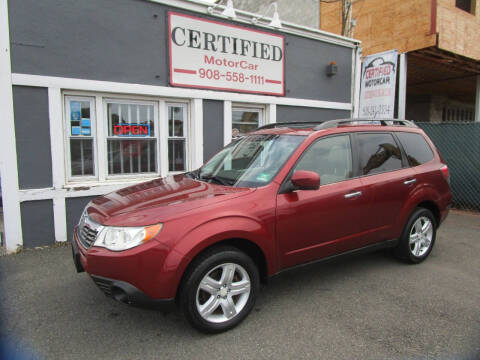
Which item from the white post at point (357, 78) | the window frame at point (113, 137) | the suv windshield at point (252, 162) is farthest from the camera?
the white post at point (357, 78)

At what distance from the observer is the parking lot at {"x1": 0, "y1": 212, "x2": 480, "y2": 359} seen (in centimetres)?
270

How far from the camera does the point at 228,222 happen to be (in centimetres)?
284

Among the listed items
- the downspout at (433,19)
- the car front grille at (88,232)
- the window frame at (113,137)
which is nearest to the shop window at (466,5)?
the downspout at (433,19)

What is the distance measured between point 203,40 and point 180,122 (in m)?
1.60

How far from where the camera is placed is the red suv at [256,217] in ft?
8.66

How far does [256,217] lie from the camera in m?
2.99

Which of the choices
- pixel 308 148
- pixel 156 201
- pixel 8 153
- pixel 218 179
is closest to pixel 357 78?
pixel 308 148

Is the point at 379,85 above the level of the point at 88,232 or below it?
above

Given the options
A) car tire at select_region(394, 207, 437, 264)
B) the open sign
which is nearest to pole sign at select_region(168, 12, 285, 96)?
the open sign

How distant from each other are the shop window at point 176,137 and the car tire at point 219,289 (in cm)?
401

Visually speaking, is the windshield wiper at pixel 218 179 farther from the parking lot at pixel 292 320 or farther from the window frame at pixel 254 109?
the window frame at pixel 254 109

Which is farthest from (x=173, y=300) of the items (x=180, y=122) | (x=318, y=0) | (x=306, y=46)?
(x=318, y=0)

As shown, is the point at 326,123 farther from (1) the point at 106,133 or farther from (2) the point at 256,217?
(1) the point at 106,133

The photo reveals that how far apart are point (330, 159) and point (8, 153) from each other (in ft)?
14.7
